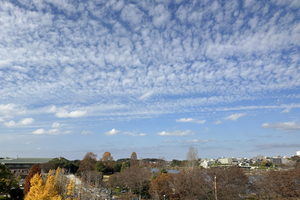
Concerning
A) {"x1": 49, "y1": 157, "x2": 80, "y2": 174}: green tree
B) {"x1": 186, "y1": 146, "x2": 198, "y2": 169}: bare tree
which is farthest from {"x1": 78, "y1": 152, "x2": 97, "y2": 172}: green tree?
{"x1": 186, "y1": 146, "x2": 198, "y2": 169}: bare tree

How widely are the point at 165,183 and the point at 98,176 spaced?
22.8 m

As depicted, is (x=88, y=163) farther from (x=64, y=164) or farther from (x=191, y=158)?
(x=191, y=158)

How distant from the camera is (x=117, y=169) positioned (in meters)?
81.1

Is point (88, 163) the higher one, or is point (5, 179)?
point (5, 179)

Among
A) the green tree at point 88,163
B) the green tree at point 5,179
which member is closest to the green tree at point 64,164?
the green tree at point 88,163

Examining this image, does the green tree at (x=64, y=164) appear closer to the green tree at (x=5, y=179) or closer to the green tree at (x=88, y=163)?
the green tree at (x=88, y=163)

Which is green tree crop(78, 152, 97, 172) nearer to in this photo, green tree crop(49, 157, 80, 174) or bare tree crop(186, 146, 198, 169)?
green tree crop(49, 157, 80, 174)

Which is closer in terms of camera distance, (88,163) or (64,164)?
(64,164)

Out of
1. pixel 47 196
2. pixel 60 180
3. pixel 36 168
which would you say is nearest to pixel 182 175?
pixel 60 180

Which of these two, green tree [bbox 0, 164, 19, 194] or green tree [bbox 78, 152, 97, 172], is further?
green tree [bbox 78, 152, 97, 172]

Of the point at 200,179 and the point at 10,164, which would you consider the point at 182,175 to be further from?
the point at 10,164

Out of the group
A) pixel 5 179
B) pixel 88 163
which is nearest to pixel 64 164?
pixel 88 163

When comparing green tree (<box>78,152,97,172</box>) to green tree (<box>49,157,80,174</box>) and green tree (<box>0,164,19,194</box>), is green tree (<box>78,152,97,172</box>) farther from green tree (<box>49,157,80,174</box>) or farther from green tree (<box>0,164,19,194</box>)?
green tree (<box>0,164,19,194</box>)

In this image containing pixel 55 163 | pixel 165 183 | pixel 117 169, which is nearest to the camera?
pixel 165 183
